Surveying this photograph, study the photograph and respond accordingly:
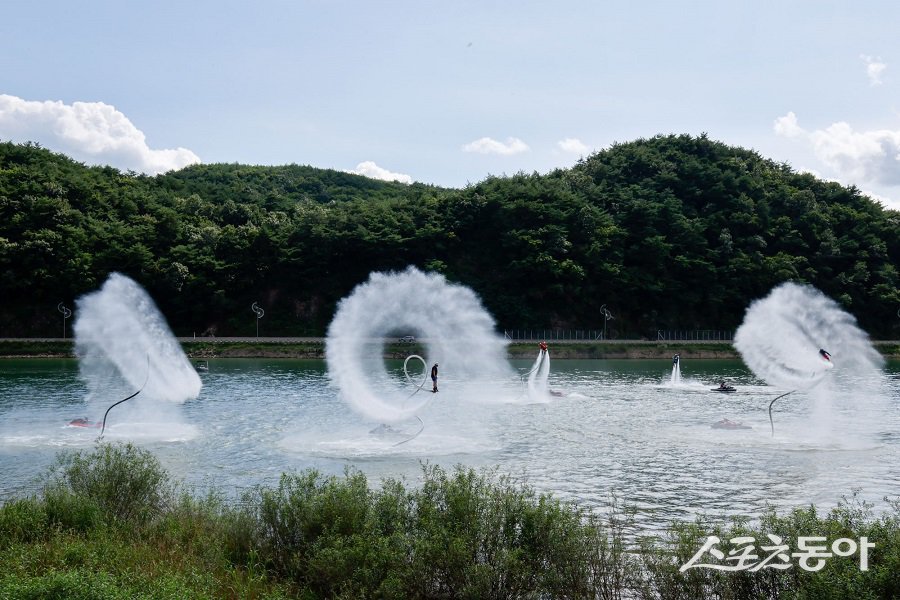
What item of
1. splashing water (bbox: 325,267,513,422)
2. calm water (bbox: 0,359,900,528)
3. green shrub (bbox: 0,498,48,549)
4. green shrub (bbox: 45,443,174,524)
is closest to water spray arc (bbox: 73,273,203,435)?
calm water (bbox: 0,359,900,528)

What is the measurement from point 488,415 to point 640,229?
88663 mm

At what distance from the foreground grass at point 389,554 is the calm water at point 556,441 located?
656 cm

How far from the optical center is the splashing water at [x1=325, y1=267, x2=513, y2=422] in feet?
168

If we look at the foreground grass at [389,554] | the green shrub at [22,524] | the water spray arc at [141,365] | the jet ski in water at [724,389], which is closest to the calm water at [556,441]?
the jet ski in water at [724,389]

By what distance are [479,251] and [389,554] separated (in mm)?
112140

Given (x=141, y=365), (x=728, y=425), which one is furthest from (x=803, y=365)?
(x=141, y=365)

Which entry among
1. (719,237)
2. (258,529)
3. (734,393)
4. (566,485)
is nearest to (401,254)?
(719,237)

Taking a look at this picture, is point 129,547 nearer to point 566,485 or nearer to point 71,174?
point 566,485

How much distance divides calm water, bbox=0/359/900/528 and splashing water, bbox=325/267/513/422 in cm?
240

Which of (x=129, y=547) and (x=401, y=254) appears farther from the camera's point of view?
(x=401, y=254)

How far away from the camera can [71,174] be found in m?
132

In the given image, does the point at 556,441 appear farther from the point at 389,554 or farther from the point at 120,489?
the point at 389,554

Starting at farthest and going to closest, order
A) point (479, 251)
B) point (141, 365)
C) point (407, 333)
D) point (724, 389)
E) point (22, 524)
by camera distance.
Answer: point (479, 251), point (407, 333), point (724, 389), point (141, 365), point (22, 524)

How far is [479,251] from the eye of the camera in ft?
416
